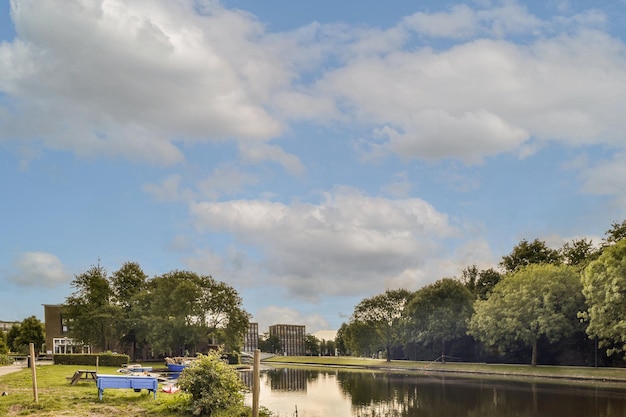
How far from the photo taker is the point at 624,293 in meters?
48.4

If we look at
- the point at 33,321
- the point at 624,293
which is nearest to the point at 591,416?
the point at 624,293

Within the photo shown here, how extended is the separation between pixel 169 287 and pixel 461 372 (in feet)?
124

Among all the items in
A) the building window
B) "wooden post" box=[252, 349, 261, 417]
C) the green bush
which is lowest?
the building window

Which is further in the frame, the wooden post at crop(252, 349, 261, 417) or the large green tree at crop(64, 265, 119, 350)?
the large green tree at crop(64, 265, 119, 350)

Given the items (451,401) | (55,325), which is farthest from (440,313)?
(55,325)

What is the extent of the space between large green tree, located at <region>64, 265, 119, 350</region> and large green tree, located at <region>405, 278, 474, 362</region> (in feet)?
142

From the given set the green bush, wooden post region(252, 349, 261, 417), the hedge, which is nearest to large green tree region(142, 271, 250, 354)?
the hedge

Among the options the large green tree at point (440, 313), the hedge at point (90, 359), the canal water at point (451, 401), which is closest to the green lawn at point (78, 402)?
the canal water at point (451, 401)

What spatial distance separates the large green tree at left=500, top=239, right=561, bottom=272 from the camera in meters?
89.3

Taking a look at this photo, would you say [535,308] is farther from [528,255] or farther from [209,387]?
[209,387]

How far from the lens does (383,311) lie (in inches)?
3907

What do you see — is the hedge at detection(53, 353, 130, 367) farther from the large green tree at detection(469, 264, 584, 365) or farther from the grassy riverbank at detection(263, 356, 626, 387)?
the large green tree at detection(469, 264, 584, 365)

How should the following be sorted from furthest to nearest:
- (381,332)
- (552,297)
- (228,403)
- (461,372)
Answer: (381,332), (461,372), (552,297), (228,403)

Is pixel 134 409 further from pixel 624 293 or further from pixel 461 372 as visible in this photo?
pixel 461 372
